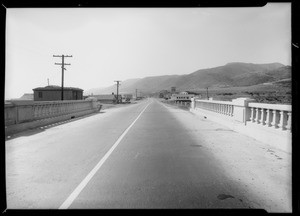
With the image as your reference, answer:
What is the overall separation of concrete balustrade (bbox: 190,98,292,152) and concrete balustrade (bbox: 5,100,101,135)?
11717 mm

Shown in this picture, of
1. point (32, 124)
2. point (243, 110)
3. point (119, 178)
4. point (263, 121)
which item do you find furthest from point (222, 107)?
point (119, 178)

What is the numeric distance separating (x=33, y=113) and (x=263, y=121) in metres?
13.0

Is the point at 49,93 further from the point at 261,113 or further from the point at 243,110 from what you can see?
the point at 261,113

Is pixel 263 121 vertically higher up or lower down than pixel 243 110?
lower down

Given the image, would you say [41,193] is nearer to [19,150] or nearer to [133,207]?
[133,207]

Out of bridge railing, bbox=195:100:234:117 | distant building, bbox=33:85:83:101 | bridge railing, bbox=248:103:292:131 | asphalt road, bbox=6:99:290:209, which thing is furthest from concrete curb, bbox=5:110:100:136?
distant building, bbox=33:85:83:101

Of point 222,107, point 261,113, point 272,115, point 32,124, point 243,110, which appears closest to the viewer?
point 272,115

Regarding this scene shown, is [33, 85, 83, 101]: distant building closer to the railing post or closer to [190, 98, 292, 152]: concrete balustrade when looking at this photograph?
[190, 98, 292, 152]: concrete balustrade

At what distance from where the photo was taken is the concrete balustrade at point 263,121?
8117 mm

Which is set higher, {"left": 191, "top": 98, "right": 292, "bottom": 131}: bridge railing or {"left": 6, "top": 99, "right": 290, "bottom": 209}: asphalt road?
{"left": 191, "top": 98, "right": 292, "bottom": 131}: bridge railing

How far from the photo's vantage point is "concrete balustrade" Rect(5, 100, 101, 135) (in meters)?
11.9

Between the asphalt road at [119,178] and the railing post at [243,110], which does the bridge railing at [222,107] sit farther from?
the asphalt road at [119,178]

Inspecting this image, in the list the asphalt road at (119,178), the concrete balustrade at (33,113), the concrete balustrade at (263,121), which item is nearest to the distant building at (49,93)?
the concrete balustrade at (33,113)

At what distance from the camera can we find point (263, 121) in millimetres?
9977
